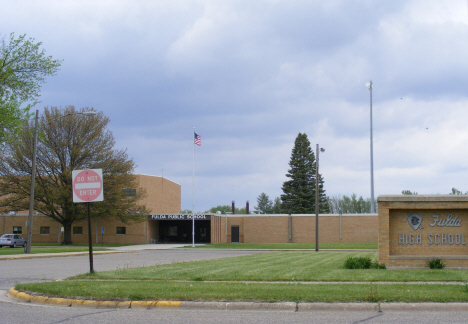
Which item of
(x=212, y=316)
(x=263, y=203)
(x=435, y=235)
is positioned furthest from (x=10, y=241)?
(x=263, y=203)

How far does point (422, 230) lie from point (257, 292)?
344 inches

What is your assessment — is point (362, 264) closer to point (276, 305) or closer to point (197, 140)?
point (276, 305)

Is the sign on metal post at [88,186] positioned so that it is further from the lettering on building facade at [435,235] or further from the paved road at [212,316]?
the lettering on building facade at [435,235]

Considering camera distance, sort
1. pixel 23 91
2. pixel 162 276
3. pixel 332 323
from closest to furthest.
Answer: pixel 332 323 → pixel 162 276 → pixel 23 91

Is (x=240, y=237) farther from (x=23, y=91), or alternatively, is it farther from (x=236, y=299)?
(x=236, y=299)

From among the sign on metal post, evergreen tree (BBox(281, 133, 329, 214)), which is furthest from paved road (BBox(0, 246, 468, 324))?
evergreen tree (BBox(281, 133, 329, 214))

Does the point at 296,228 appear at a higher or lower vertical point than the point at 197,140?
lower

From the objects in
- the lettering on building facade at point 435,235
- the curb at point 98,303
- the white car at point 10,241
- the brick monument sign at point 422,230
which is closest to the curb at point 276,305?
the curb at point 98,303

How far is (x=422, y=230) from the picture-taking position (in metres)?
16.7

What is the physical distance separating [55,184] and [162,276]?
39.8 m

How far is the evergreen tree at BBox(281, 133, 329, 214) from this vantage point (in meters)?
76.8

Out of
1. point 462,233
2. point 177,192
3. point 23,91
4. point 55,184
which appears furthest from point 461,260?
point 177,192

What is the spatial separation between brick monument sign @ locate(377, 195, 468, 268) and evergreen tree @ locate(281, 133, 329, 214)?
5950 centimetres

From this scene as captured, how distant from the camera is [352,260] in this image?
1689cm
